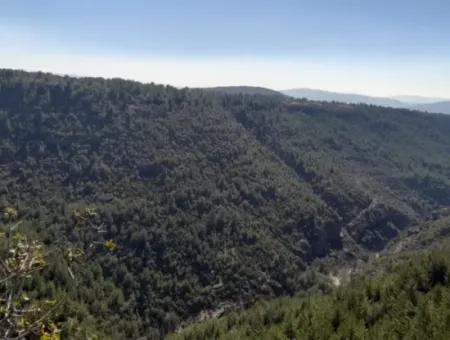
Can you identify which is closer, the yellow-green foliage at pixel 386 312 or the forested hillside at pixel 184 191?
the yellow-green foliage at pixel 386 312

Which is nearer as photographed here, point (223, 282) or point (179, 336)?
point (179, 336)

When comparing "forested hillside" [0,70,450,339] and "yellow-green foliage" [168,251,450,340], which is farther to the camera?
"forested hillside" [0,70,450,339]

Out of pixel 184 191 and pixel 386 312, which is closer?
pixel 386 312

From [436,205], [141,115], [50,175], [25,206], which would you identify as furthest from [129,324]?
[436,205]

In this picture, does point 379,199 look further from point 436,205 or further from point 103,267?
point 103,267
